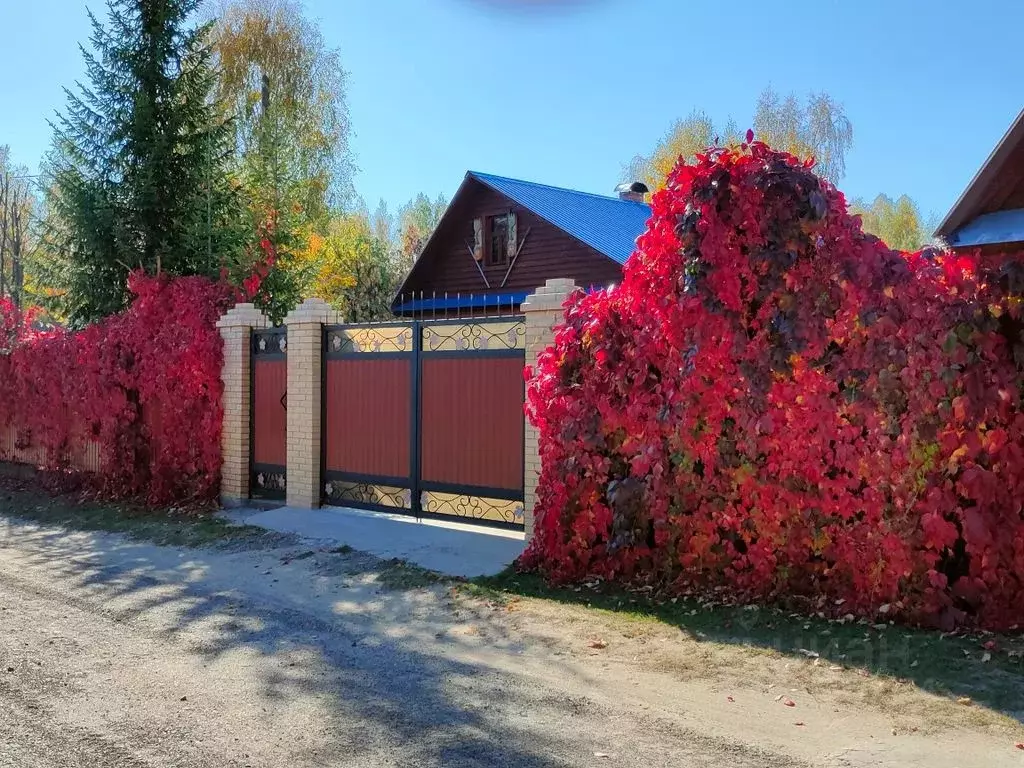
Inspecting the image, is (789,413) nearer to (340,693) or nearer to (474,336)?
(340,693)

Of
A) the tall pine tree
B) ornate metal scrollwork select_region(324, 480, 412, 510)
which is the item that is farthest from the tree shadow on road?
the tall pine tree

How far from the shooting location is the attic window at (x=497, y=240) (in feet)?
72.8

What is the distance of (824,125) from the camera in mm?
35250

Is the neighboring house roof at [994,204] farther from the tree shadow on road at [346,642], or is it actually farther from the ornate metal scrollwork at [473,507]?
the ornate metal scrollwork at [473,507]

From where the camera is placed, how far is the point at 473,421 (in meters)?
8.90

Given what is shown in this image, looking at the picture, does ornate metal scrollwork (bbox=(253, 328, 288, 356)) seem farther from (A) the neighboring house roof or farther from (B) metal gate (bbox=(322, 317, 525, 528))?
(A) the neighboring house roof

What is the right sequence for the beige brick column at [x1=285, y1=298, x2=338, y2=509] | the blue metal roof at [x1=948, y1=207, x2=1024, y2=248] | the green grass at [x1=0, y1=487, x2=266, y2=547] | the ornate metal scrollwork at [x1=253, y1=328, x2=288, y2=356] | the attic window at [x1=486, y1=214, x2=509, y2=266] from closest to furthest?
the blue metal roof at [x1=948, y1=207, x2=1024, y2=248], the green grass at [x1=0, y1=487, x2=266, y2=547], the beige brick column at [x1=285, y1=298, x2=338, y2=509], the ornate metal scrollwork at [x1=253, y1=328, x2=288, y2=356], the attic window at [x1=486, y1=214, x2=509, y2=266]

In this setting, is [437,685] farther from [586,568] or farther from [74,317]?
[74,317]

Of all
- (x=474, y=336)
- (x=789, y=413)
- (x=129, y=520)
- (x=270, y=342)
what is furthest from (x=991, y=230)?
(x=129, y=520)

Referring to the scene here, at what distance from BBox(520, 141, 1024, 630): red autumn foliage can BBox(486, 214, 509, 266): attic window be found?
15.3m

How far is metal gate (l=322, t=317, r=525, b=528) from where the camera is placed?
8.65 meters

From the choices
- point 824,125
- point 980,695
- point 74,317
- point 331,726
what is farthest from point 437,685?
point 824,125

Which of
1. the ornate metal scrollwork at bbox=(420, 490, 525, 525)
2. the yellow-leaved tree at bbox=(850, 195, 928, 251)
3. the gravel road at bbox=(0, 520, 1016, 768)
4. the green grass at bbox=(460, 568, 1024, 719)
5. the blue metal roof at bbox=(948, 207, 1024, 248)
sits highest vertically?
the yellow-leaved tree at bbox=(850, 195, 928, 251)

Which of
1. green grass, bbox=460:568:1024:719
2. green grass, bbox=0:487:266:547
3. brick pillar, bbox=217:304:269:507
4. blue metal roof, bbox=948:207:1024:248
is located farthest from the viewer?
brick pillar, bbox=217:304:269:507
